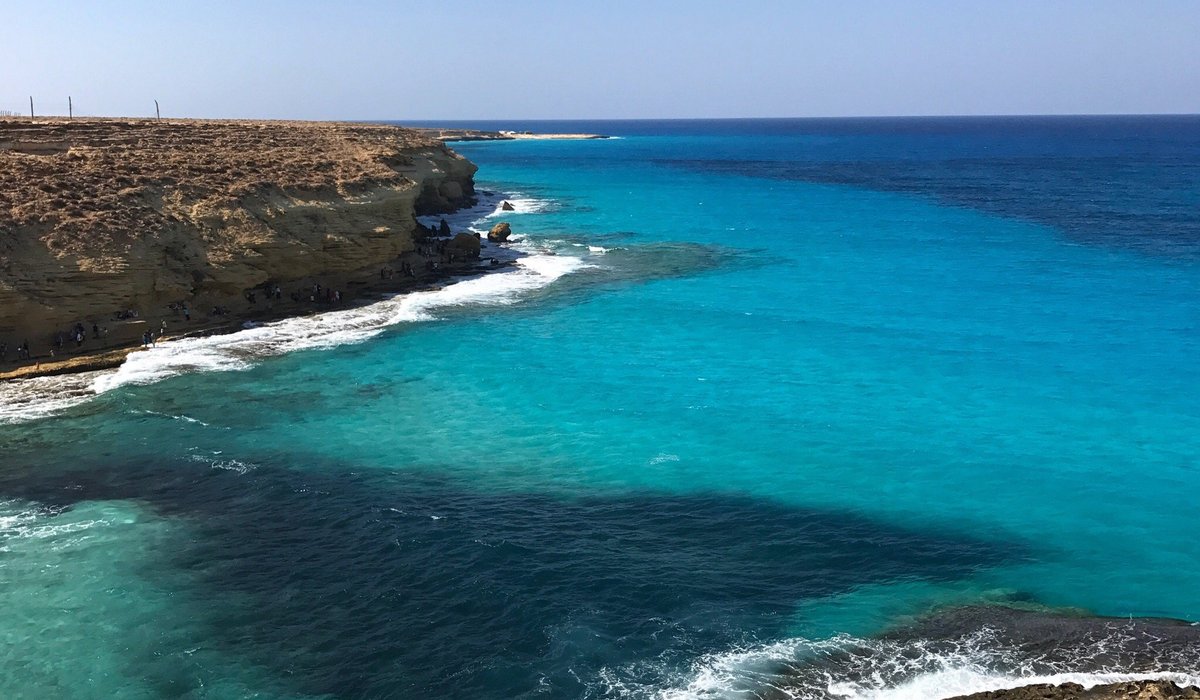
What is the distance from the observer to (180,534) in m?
26.3

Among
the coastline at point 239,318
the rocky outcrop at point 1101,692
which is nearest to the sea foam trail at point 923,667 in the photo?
the rocky outcrop at point 1101,692

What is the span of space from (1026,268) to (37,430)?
60685 millimetres

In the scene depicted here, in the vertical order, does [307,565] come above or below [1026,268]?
below

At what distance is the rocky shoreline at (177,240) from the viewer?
41.2m

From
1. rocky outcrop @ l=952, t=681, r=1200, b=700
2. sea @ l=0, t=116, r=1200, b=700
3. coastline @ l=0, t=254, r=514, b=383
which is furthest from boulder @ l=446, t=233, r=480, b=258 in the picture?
rocky outcrop @ l=952, t=681, r=1200, b=700

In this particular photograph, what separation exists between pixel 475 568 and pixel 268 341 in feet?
83.3

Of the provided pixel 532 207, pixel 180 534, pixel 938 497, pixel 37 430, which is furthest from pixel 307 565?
pixel 532 207

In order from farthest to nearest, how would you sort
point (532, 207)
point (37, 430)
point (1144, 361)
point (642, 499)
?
point (532, 207) < point (1144, 361) < point (37, 430) < point (642, 499)

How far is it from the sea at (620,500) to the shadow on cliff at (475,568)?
0.34 ft

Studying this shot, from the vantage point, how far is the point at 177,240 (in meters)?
46.4

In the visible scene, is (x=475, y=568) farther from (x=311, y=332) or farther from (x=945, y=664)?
(x=311, y=332)

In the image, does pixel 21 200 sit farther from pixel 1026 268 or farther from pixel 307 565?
pixel 1026 268

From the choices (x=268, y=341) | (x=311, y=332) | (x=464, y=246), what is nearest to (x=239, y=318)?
(x=268, y=341)

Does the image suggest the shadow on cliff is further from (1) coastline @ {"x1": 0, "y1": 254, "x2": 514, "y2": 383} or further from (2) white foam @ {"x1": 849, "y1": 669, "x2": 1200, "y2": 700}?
(1) coastline @ {"x1": 0, "y1": 254, "x2": 514, "y2": 383}
